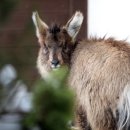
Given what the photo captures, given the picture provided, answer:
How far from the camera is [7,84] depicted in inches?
95.3

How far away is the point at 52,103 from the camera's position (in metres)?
2.33

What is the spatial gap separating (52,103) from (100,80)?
12.8 feet

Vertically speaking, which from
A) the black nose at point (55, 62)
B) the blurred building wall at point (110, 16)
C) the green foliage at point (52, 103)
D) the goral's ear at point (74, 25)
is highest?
the green foliage at point (52, 103)

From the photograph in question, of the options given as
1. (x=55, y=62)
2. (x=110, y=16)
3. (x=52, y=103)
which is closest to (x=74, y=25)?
(x=55, y=62)

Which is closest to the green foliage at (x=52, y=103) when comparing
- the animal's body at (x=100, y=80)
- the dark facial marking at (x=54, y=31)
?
the animal's body at (x=100, y=80)

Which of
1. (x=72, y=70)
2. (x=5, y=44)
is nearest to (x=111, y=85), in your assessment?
(x=72, y=70)

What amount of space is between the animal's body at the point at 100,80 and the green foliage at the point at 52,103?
3454 millimetres

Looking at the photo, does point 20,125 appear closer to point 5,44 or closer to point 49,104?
point 49,104

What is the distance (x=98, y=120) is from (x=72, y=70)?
736 millimetres

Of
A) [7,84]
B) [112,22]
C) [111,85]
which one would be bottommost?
[112,22]

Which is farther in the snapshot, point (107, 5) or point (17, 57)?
point (107, 5)

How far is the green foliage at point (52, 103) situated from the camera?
2311mm

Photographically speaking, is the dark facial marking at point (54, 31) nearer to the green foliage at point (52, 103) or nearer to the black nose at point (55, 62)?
the black nose at point (55, 62)

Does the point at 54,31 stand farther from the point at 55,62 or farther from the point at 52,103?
the point at 52,103
